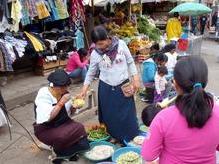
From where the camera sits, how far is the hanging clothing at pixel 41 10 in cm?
842

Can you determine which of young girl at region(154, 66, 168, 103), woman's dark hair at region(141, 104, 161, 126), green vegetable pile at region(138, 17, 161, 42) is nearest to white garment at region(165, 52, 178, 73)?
young girl at region(154, 66, 168, 103)

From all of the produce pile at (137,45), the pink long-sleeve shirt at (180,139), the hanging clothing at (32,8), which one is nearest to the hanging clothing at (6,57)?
the hanging clothing at (32,8)

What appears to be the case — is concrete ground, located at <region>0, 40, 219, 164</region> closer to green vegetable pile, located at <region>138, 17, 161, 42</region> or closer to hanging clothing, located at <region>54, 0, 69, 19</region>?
hanging clothing, located at <region>54, 0, 69, 19</region>

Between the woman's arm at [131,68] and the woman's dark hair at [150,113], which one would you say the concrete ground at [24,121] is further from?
the woman's dark hair at [150,113]

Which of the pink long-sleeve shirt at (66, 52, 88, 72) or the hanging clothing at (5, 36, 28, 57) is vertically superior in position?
the hanging clothing at (5, 36, 28, 57)

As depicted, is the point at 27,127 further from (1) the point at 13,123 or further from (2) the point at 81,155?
(2) the point at 81,155

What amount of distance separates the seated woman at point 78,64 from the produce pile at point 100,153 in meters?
3.96

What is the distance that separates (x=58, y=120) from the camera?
4.55 m

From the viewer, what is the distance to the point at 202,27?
18234 millimetres

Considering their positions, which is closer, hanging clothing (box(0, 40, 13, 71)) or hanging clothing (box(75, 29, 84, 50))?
hanging clothing (box(0, 40, 13, 71))

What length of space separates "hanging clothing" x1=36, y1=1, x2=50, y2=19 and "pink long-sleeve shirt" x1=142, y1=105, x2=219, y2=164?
6.80m

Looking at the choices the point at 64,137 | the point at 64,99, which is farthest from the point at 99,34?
the point at 64,137

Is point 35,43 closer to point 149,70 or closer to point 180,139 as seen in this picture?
point 149,70

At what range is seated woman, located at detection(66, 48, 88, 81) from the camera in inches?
340
